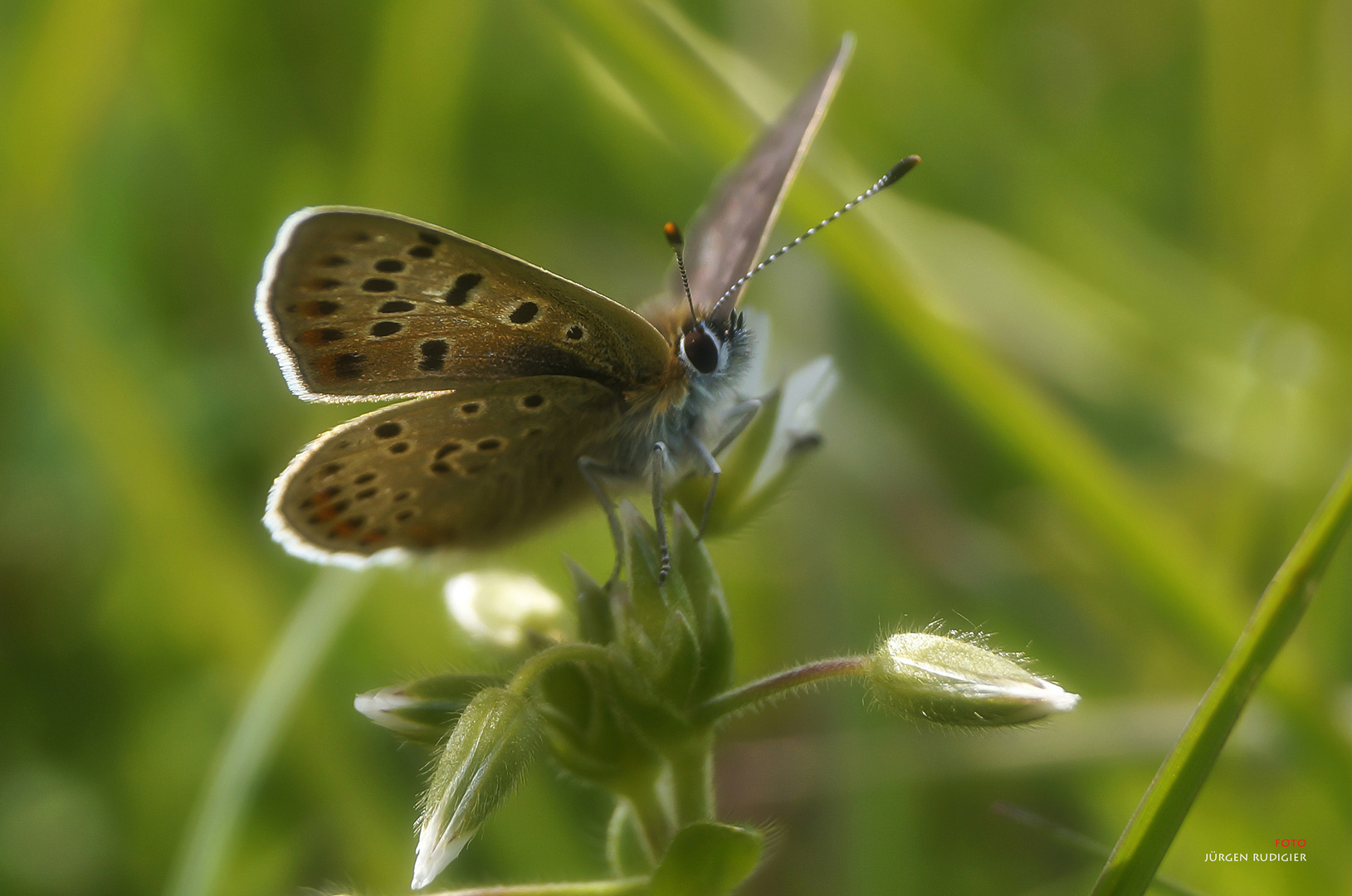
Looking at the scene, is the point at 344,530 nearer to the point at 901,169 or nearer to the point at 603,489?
the point at 603,489

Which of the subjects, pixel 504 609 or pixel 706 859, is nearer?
pixel 706 859

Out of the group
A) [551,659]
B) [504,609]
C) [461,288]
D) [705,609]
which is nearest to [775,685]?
[705,609]

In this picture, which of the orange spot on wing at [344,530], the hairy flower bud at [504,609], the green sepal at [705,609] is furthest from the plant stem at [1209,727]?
the orange spot on wing at [344,530]

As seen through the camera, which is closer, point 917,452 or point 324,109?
point 917,452

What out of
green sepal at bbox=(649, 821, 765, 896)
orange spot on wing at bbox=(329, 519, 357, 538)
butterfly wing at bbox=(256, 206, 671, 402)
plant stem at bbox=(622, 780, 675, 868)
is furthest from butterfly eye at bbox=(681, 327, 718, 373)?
green sepal at bbox=(649, 821, 765, 896)

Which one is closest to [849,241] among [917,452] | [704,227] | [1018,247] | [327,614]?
[704,227]

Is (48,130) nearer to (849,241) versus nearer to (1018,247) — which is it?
(849,241)

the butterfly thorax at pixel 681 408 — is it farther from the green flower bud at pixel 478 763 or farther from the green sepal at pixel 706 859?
the green sepal at pixel 706 859
